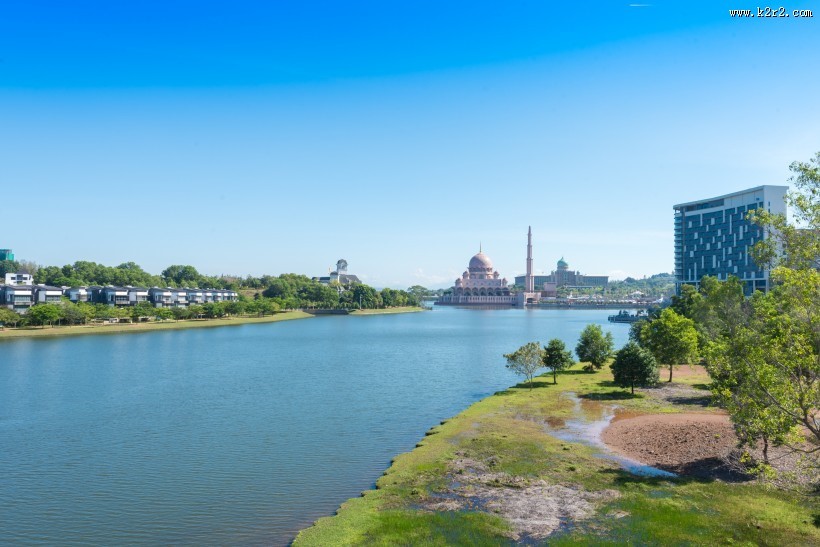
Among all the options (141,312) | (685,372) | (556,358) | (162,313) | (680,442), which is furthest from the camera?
(162,313)

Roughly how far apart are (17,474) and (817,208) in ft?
143

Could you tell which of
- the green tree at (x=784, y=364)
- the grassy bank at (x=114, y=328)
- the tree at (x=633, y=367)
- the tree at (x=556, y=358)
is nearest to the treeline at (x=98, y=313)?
the grassy bank at (x=114, y=328)

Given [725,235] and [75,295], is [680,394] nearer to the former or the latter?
[725,235]

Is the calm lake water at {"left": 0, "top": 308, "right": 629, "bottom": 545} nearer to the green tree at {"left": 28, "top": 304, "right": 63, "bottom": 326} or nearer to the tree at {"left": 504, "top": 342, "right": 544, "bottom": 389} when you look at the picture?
the tree at {"left": 504, "top": 342, "right": 544, "bottom": 389}

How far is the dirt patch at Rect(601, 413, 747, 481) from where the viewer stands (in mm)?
33375

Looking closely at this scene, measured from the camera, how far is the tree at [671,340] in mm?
64062

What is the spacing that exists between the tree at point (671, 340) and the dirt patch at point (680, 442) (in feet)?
59.1

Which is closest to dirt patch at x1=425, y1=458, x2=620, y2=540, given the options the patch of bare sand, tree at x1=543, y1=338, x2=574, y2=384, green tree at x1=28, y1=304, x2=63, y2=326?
the patch of bare sand

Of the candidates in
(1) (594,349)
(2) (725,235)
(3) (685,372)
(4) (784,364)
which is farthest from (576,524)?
(2) (725,235)

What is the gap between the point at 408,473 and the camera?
3294 centimetres

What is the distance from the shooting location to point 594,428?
A: 143 ft

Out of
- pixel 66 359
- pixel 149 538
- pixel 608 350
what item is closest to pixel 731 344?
pixel 149 538

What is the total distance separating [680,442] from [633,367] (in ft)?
64.4

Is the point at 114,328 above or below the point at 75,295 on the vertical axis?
below
